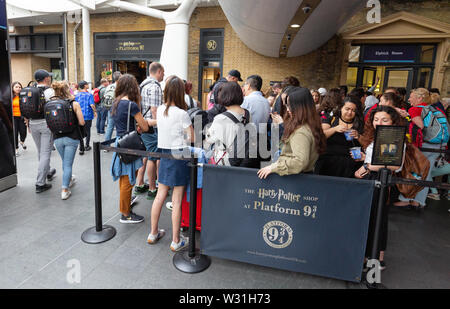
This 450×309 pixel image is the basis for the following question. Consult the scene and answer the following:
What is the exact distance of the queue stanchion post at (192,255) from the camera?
104 inches

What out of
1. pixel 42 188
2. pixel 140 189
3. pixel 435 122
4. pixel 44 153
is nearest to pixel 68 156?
pixel 44 153

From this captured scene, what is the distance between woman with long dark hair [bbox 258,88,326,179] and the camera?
7.45ft

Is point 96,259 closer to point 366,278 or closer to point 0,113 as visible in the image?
point 366,278

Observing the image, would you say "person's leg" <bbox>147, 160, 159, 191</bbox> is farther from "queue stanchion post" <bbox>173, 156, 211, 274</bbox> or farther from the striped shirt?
"queue stanchion post" <bbox>173, 156, 211, 274</bbox>

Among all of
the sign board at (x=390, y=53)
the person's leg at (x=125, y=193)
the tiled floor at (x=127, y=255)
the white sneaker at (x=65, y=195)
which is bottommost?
the tiled floor at (x=127, y=255)

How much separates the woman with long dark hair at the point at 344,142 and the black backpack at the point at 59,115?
3433mm

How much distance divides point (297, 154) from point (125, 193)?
223 centimetres

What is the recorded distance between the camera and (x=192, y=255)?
A: 9.23ft

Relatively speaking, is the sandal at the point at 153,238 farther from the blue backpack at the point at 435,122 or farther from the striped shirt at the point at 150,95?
the blue backpack at the point at 435,122

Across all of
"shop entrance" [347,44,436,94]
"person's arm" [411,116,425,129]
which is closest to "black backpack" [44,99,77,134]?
"person's arm" [411,116,425,129]

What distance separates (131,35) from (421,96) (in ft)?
41.7

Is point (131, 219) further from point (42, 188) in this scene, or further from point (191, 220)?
point (42, 188)

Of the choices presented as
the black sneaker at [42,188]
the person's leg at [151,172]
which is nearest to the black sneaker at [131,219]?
the person's leg at [151,172]
